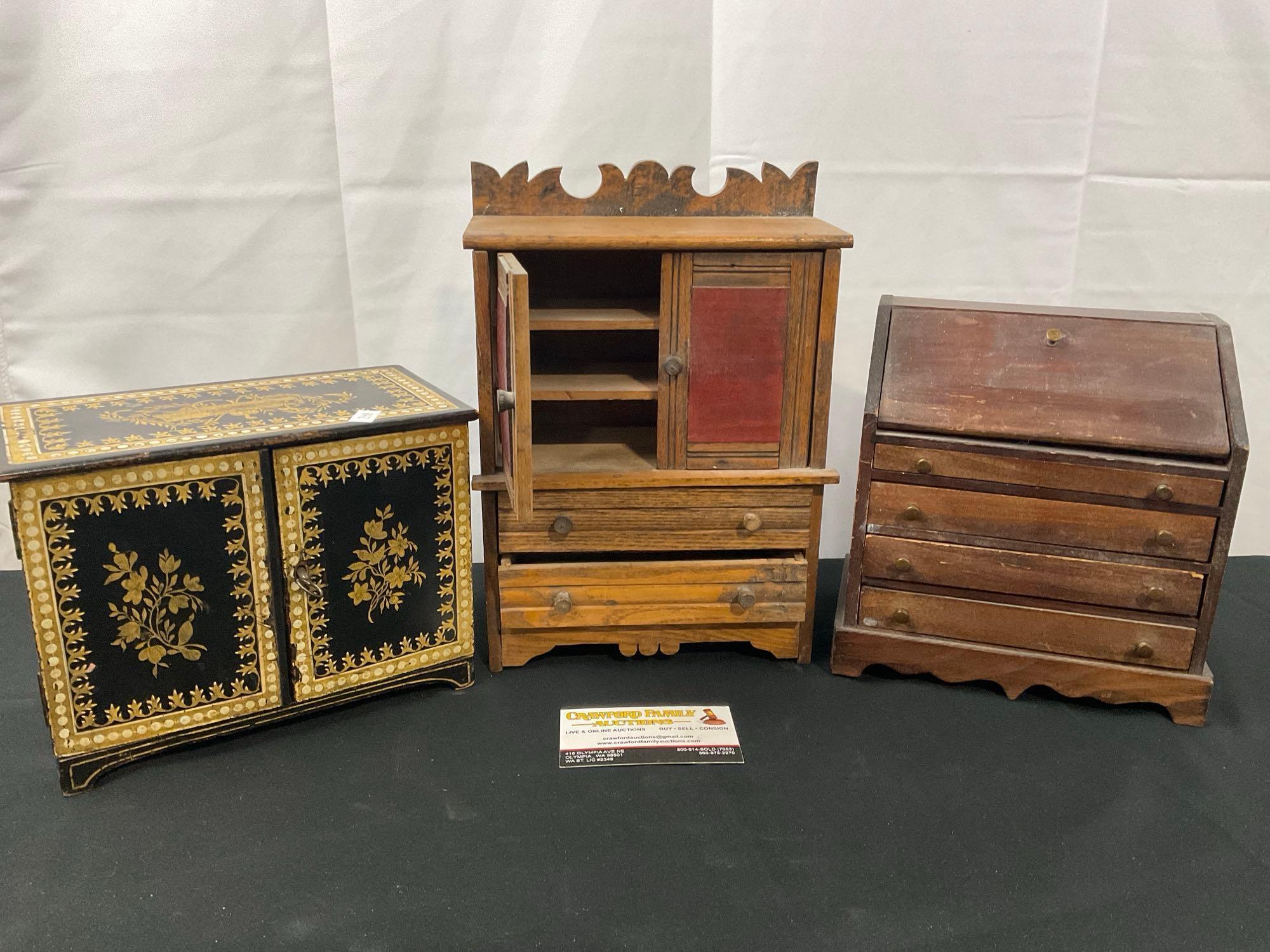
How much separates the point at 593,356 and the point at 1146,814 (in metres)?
1.60

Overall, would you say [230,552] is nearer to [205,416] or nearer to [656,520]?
[205,416]

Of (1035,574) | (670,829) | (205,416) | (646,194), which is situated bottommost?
(670,829)

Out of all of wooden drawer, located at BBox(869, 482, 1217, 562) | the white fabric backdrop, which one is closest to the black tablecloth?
wooden drawer, located at BBox(869, 482, 1217, 562)

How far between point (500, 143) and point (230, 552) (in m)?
1.29

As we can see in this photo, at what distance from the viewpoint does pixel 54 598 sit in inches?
72.2

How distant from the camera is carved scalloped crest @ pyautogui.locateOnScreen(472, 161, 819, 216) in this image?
230 centimetres

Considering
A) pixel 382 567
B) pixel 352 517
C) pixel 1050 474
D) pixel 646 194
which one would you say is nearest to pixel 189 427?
pixel 352 517

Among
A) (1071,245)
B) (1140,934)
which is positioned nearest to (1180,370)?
(1071,245)

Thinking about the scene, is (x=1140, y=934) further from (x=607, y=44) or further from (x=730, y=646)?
(x=607, y=44)

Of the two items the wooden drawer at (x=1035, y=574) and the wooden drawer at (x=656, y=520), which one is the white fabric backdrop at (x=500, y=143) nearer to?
the wooden drawer at (x=656, y=520)

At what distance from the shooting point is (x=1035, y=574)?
2.22 metres

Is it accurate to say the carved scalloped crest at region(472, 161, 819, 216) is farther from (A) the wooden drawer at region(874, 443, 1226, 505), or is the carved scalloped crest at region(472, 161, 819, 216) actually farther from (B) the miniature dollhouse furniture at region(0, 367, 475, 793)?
(A) the wooden drawer at region(874, 443, 1226, 505)

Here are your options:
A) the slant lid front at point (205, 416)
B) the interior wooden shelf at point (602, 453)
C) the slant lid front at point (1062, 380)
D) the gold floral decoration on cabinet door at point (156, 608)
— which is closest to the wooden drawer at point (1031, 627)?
the slant lid front at point (1062, 380)

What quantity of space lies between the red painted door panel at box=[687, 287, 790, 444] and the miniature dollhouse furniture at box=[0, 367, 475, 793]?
1.73 ft
